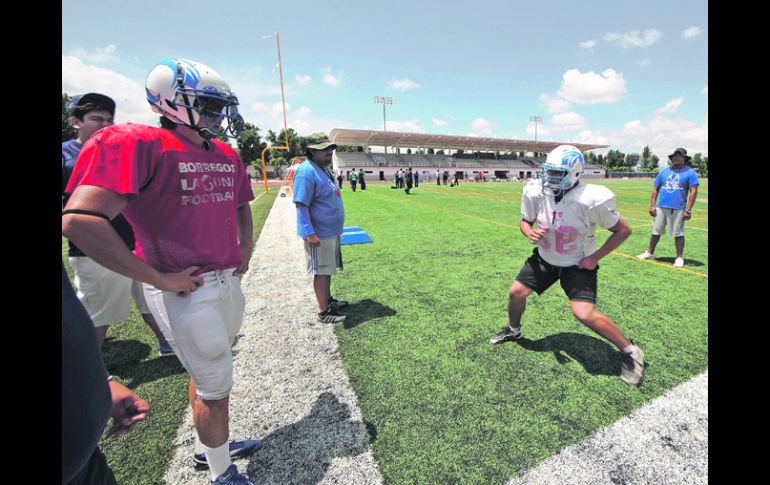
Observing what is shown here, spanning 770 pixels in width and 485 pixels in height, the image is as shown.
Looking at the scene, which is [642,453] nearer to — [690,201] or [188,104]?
[188,104]

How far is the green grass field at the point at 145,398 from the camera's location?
1.97 metres

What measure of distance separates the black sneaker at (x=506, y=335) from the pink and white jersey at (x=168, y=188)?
2559mm

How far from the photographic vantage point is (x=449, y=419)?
228 centimetres

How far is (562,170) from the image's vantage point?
8.63ft

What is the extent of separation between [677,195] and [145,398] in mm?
7999

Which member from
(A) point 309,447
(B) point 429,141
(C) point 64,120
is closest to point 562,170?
(A) point 309,447

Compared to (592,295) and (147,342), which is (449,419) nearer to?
(592,295)

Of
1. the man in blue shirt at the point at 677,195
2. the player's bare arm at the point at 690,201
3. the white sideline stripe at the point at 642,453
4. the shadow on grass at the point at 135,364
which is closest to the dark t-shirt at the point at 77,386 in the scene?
the white sideline stripe at the point at 642,453

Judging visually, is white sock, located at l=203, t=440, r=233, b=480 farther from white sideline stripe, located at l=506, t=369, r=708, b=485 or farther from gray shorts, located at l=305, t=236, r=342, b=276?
gray shorts, located at l=305, t=236, r=342, b=276

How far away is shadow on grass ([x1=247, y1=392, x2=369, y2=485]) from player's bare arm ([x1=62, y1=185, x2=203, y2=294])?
4.41 feet

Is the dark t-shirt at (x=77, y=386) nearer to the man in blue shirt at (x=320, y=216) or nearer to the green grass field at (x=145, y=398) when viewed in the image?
the green grass field at (x=145, y=398)

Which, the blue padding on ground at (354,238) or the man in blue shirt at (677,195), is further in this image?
the blue padding on ground at (354,238)

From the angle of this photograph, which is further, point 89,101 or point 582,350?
point 582,350
